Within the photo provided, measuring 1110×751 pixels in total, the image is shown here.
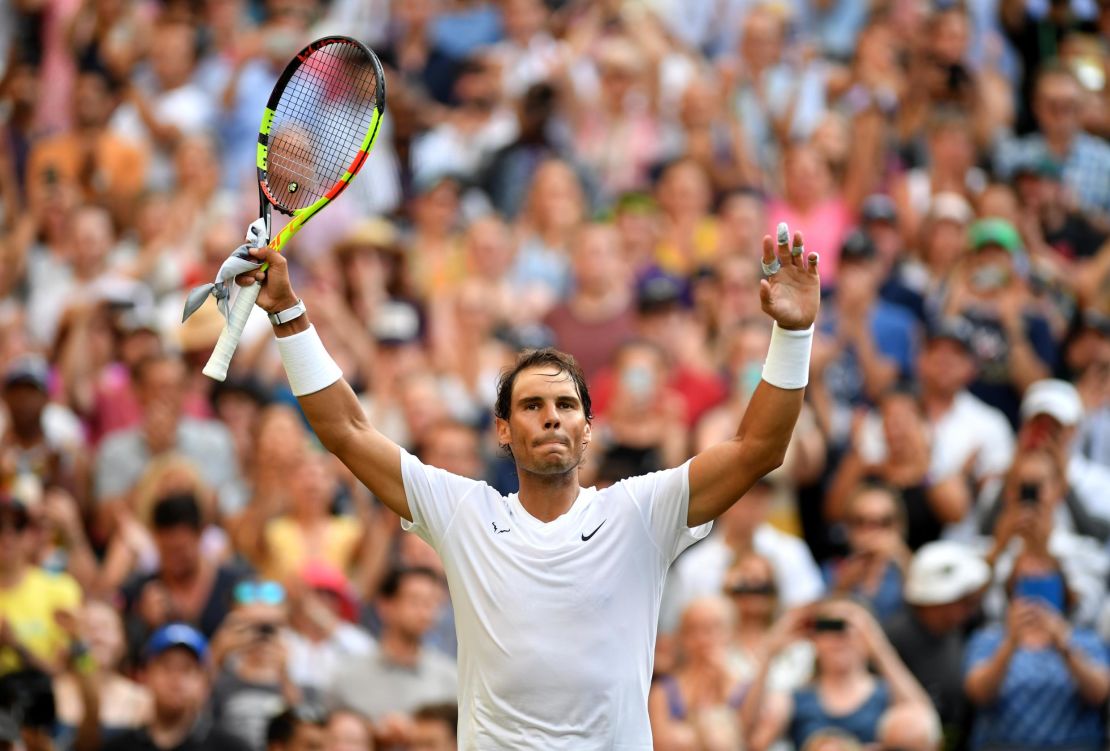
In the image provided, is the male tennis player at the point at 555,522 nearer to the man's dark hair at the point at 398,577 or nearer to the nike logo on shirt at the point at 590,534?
the nike logo on shirt at the point at 590,534

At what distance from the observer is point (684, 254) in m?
14.2

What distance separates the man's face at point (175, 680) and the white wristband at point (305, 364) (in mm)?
3876

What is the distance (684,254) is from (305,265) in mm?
2617

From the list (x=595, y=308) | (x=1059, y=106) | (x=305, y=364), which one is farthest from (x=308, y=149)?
(x=1059, y=106)

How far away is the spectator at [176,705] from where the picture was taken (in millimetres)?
9805

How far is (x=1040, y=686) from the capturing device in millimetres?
9930

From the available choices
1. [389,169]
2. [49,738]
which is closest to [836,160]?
[389,169]

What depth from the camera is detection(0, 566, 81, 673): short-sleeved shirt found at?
1053 centimetres

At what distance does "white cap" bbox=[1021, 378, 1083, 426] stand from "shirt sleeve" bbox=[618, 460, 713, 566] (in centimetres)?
542

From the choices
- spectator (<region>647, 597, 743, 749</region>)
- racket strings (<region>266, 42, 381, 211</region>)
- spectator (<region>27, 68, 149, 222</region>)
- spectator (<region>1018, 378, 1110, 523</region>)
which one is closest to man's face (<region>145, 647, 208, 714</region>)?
spectator (<region>647, 597, 743, 749</region>)

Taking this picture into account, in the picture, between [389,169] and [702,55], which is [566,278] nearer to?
[389,169]

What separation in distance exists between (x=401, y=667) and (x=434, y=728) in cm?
52

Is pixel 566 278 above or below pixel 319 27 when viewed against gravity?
below

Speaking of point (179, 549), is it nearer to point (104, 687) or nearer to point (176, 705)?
point (104, 687)
